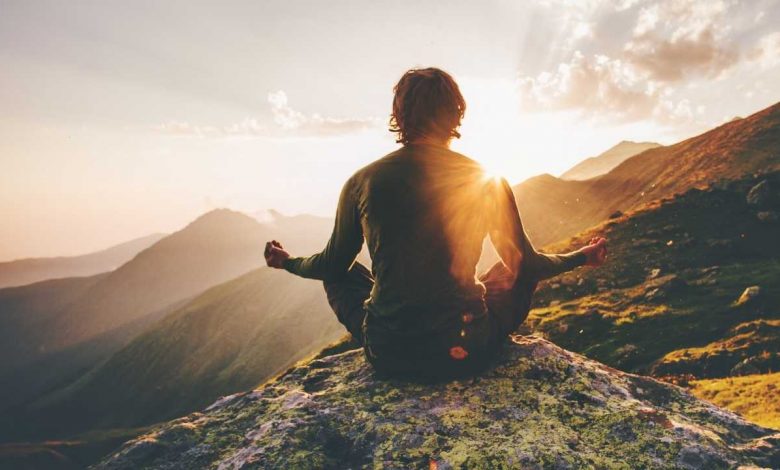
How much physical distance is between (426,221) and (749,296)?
37.4 m

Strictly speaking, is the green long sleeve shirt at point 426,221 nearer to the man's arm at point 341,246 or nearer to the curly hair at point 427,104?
the man's arm at point 341,246

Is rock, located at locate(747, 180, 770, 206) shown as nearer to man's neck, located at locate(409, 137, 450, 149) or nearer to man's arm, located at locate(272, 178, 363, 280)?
man's neck, located at locate(409, 137, 450, 149)

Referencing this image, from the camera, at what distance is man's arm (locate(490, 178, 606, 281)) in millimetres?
5031

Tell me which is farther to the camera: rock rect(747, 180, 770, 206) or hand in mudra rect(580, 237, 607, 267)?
rock rect(747, 180, 770, 206)

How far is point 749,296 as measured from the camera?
3145 centimetres

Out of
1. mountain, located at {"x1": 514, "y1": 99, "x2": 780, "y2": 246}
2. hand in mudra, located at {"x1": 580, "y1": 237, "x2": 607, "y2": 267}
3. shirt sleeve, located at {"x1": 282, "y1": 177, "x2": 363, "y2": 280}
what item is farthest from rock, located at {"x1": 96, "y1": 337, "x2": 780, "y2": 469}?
mountain, located at {"x1": 514, "y1": 99, "x2": 780, "y2": 246}

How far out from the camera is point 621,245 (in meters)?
46.7

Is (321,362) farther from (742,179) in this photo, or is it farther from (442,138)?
(742,179)

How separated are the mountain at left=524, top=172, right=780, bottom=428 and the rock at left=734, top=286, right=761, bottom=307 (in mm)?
79

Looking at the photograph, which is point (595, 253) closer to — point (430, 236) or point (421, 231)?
point (430, 236)

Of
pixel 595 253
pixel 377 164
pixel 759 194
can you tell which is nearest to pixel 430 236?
pixel 377 164

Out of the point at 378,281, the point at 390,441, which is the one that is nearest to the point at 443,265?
the point at 378,281

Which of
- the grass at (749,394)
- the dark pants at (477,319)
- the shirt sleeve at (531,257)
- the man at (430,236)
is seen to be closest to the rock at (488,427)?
the dark pants at (477,319)

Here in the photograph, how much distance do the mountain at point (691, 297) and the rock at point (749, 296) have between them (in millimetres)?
79
